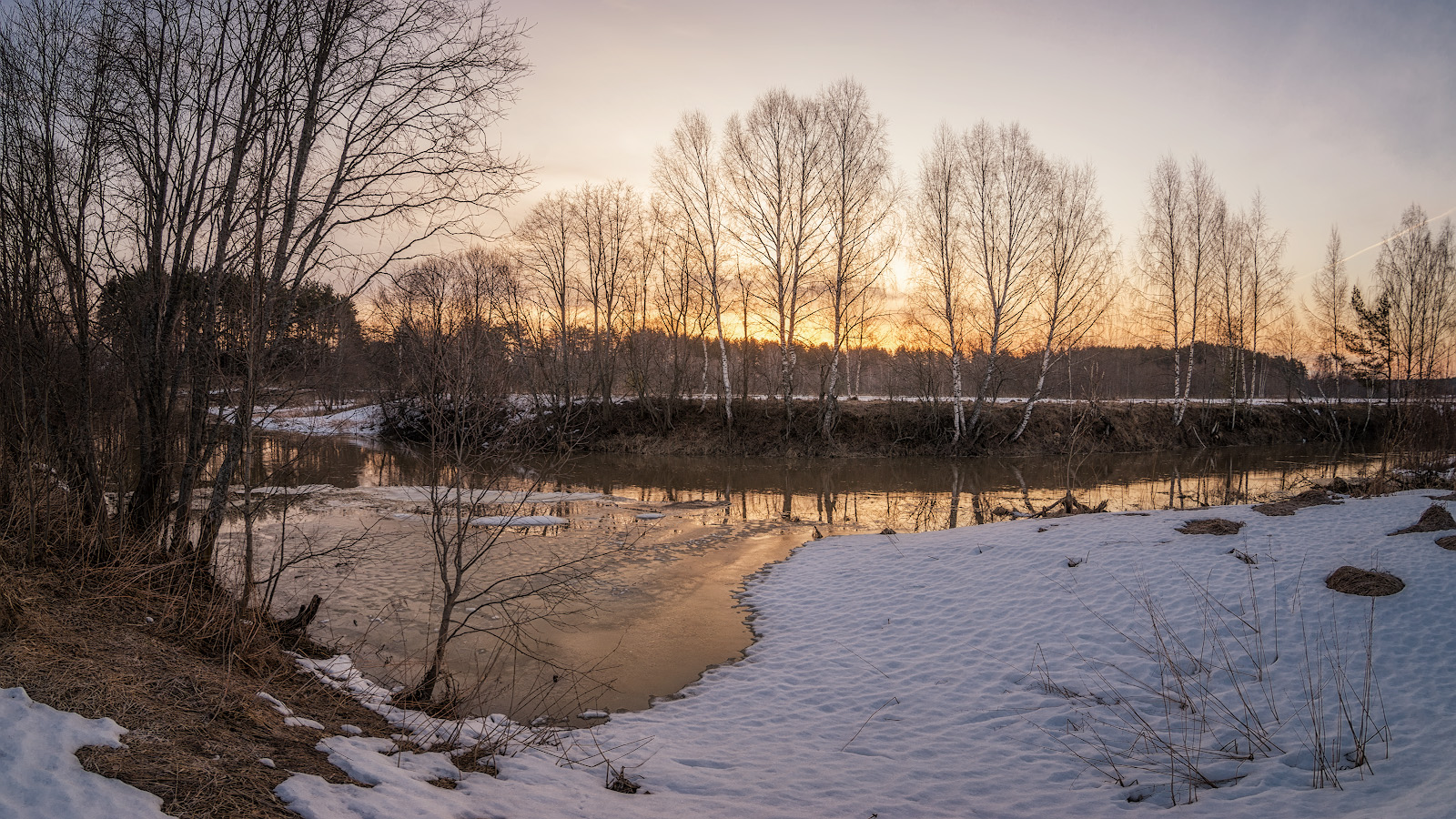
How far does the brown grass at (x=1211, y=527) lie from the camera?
31.8ft

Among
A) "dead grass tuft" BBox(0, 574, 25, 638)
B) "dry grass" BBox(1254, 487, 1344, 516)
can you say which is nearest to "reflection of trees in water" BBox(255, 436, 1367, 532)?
"dry grass" BBox(1254, 487, 1344, 516)

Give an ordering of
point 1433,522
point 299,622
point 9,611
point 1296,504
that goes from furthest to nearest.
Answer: point 1296,504 → point 1433,522 → point 299,622 → point 9,611

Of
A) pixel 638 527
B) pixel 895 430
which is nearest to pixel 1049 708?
pixel 638 527

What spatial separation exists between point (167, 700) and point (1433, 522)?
44.4 feet

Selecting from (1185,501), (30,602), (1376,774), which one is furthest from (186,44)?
(1185,501)

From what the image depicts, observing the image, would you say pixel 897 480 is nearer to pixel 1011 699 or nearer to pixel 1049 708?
pixel 1011 699

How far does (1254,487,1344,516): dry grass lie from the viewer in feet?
34.4

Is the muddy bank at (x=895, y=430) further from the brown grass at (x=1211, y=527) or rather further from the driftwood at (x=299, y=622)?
the driftwood at (x=299, y=622)

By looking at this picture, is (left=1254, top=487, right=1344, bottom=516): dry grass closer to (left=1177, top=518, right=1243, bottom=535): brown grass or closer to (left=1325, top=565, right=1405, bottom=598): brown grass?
(left=1177, top=518, right=1243, bottom=535): brown grass

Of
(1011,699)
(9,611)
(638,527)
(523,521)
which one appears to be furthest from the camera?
(523,521)

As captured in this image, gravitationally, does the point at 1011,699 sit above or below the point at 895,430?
below

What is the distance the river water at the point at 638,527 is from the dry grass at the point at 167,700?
1.21 metres

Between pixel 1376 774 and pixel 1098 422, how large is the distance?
31.9m

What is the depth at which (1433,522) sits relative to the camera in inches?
329
